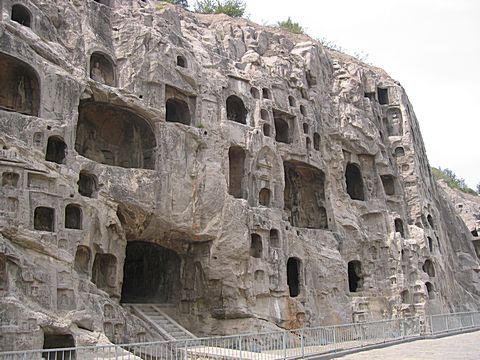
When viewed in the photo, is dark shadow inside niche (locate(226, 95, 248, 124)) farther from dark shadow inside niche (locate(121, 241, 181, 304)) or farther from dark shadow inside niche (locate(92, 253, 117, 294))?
dark shadow inside niche (locate(92, 253, 117, 294))

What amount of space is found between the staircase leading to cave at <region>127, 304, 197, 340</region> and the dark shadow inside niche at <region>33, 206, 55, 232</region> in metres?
4.91

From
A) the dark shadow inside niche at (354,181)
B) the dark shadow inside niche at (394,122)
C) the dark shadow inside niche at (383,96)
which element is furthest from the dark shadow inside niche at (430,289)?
the dark shadow inside niche at (383,96)

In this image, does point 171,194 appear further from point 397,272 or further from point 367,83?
point 367,83

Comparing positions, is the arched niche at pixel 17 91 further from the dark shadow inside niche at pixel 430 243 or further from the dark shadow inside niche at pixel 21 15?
the dark shadow inside niche at pixel 430 243

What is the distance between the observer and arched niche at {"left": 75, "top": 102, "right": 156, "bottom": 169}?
850 inches

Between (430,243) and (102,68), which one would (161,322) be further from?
(430,243)

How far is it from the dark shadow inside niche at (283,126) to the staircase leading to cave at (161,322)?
1065 centimetres

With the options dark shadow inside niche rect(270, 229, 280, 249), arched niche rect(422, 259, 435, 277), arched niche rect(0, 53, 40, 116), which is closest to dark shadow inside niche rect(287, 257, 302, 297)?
dark shadow inside niche rect(270, 229, 280, 249)

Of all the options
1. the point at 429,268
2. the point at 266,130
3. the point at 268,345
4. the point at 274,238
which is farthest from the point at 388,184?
the point at 268,345

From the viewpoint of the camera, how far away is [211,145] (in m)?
22.3

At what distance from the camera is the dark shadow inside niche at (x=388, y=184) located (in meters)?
30.7

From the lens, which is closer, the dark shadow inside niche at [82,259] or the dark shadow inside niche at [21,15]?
the dark shadow inside niche at [82,259]

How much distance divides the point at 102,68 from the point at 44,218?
7047 mm

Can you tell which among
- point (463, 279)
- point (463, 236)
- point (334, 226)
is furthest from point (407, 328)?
point (463, 236)
